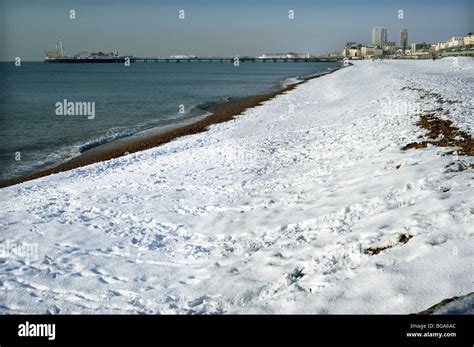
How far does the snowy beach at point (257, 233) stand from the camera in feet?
19.9

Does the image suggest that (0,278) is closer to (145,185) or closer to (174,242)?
(174,242)

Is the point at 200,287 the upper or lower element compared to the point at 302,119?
lower

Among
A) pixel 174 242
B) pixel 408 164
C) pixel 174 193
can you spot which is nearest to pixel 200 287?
pixel 174 242

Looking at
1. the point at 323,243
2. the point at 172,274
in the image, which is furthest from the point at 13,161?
the point at 323,243

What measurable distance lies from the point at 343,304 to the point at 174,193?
7.63 m

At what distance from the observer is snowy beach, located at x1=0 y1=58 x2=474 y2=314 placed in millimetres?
6055

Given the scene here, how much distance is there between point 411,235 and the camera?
688 centimetres

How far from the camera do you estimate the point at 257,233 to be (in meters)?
9.09

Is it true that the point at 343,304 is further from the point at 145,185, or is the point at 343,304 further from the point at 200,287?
the point at 145,185

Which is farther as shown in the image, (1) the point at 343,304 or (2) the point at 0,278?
(2) the point at 0,278
